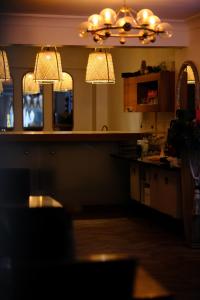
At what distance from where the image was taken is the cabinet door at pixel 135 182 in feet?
23.5

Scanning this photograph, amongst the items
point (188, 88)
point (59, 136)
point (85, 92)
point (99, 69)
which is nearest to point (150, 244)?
point (99, 69)

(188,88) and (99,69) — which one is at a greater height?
(99,69)

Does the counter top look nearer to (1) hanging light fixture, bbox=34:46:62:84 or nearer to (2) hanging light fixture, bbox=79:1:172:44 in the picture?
(1) hanging light fixture, bbox=34:46:62:84

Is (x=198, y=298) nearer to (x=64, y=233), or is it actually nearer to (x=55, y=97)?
(x=64, y=233)

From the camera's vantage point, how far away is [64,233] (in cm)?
227

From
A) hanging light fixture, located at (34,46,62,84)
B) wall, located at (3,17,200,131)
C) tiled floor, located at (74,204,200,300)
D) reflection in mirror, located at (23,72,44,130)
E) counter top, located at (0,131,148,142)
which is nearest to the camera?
tiled floor, located at (74,204,200,300)

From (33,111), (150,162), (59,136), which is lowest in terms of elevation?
(150,162)

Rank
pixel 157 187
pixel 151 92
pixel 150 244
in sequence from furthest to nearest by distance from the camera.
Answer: pixel 151 92 < pixel 157 187 < pixel 150 244

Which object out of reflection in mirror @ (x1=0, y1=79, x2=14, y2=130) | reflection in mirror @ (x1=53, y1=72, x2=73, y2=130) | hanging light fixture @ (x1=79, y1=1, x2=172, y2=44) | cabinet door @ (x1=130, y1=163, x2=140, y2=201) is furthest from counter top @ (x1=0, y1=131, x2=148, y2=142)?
reflection in mirror @ (x1=53, y1=72, x2=73, y2=130)

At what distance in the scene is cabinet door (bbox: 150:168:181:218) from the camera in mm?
5863

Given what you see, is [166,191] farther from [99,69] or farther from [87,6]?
[87,6]

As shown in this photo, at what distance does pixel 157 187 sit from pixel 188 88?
4.39 feet

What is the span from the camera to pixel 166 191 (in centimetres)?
616

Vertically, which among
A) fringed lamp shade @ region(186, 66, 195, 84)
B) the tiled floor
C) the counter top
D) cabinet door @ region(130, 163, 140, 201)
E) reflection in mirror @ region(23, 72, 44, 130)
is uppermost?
fringed lamp shade @ region(186, 66, 195, 84)
